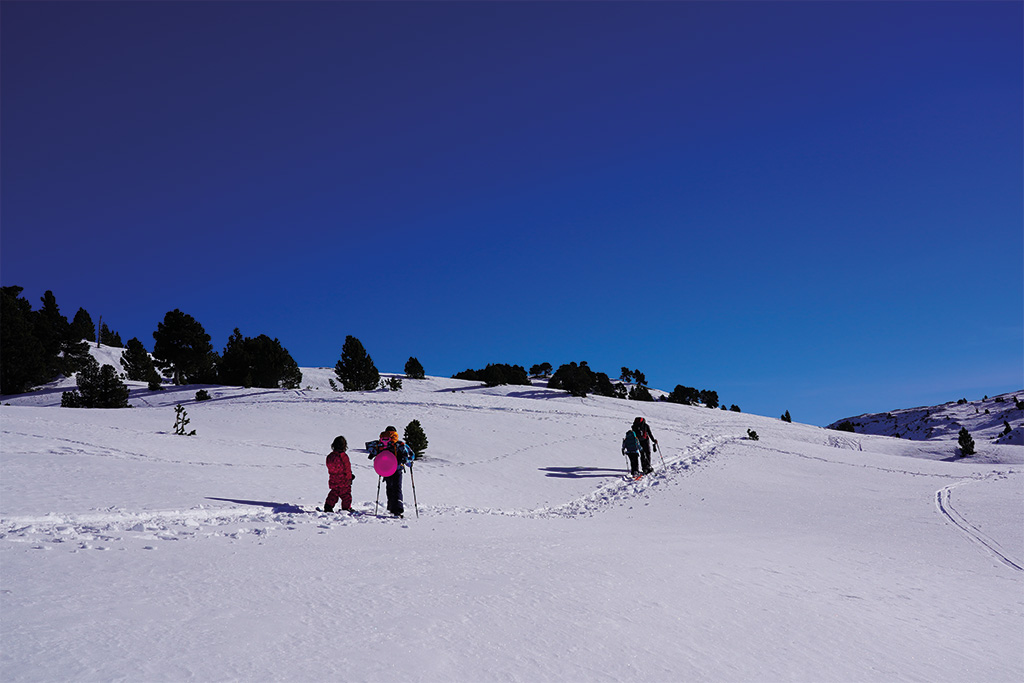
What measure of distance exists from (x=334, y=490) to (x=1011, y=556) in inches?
529

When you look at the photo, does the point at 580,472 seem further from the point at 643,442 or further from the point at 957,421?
the point at 957,421

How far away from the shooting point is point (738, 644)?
5.27 meters

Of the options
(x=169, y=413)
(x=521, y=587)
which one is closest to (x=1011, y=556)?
(x=521, y=587)

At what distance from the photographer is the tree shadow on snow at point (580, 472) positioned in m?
21.2

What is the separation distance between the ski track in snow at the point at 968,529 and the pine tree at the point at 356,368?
39.2m

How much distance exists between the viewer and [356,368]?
47.9 m

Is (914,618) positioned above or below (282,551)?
below

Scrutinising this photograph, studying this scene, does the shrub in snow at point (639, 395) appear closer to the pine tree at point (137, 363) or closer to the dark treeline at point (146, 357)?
the dark treeline at point (146, 357)

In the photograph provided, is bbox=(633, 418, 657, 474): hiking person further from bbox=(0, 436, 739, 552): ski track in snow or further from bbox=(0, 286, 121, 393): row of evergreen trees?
bbox=(0, 286, 121, 393): row of evergreen trees

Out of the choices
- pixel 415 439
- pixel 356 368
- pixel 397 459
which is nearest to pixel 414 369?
pixel 356 368

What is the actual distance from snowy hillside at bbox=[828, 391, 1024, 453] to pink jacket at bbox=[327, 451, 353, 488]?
37354 millimetres

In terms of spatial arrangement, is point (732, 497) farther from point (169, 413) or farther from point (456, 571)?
point (169, 413)

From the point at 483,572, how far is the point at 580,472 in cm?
1535

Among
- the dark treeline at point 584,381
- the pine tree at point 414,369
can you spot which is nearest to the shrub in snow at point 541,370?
the dark treeline at point 584,381
